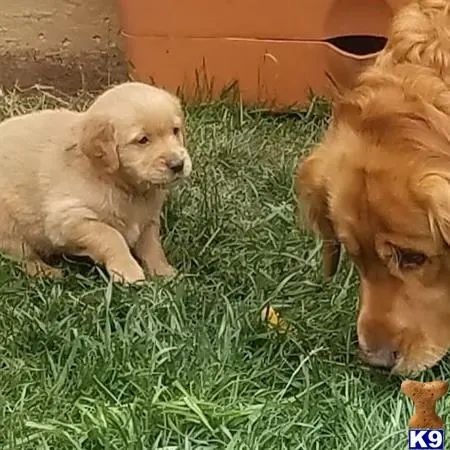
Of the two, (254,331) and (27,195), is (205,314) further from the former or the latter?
(27,195)

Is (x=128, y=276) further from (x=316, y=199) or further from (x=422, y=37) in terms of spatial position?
(x=422, y=37)

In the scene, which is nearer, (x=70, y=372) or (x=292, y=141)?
→ (x=70, y=372)

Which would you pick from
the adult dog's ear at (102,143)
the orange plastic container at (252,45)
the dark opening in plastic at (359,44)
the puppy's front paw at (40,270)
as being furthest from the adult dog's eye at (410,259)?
the dark opening in plastic at (359,44)

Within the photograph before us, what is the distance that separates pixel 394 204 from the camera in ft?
8.89

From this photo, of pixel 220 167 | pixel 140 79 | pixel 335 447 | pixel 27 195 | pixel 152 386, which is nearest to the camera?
pixel 335 447

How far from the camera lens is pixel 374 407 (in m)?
2.83

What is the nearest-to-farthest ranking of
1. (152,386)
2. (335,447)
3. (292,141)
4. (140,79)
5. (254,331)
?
(335,447), (152,386), (254,331), (292,141), (140,79)

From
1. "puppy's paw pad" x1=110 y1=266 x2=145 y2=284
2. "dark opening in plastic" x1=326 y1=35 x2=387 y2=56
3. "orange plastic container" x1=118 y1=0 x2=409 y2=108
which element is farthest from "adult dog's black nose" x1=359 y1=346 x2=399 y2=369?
"dark opening in plastic" x1=326 y1=35 x2=387 y2=56

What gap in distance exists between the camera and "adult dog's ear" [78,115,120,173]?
3.52m

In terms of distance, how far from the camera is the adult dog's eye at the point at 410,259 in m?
2.76

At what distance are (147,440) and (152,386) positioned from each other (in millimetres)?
211

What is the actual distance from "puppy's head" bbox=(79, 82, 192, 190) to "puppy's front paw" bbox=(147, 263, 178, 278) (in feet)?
0.80

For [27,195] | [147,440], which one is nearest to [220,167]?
[27,195]

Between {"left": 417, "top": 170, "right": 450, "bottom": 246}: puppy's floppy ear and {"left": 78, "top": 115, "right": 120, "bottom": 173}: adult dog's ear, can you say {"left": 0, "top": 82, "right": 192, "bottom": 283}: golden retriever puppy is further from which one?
{"left": 417, "top": 170, "right": 450, "bottom": 246}: puppy's floppy ear
